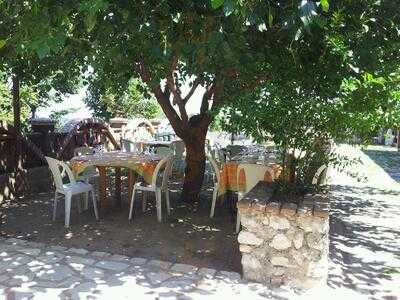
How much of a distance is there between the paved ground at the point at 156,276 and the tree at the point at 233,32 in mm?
1453

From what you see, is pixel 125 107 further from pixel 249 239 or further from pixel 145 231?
pixel 249 239

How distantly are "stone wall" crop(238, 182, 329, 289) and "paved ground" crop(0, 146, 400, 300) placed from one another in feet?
0.47

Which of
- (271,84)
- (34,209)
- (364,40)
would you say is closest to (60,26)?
(271,84)

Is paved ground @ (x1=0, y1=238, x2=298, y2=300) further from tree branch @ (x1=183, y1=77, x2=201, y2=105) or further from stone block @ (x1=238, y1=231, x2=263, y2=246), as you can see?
tree branch @ (x1=183, y1=77, x2=201, y2=105)

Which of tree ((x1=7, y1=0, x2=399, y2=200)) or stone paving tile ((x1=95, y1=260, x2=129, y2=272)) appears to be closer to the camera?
tree ((x1=7, y1=0, x2=399, y2=200))

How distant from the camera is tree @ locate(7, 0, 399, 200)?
9.79 feet

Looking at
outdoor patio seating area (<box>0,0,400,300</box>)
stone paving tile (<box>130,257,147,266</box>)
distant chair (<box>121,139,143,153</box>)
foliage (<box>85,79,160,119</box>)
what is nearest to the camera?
outdoor patio seating area (<box>0,0,400,300</box>)

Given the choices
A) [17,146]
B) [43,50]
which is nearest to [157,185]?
[17,146]

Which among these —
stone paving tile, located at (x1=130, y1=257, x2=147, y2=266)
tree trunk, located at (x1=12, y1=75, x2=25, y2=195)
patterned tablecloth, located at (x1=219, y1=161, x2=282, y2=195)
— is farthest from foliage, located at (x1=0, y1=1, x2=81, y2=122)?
patterned tablecloth, located at (x1=219, y1=161, x2=282, y2=195)

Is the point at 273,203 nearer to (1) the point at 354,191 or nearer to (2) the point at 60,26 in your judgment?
(2) the point at 60,26

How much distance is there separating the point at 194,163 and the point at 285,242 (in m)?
3.48

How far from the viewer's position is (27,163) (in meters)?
8.23

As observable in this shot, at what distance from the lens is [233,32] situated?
12.5 feet

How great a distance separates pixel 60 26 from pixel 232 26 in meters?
1.38
